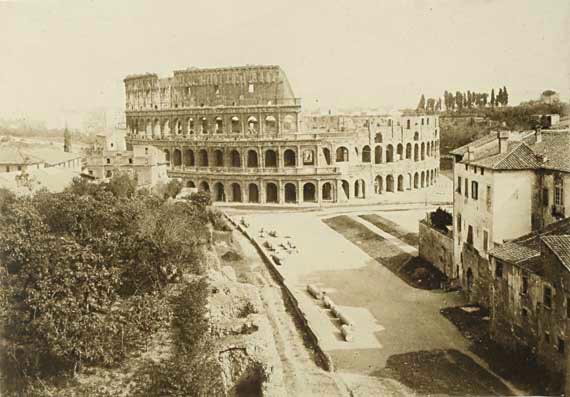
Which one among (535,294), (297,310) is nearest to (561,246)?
(535,294)

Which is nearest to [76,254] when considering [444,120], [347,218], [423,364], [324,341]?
[324,341]

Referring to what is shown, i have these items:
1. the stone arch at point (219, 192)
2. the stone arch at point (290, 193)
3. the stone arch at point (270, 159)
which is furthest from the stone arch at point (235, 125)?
the stone arch at point (290, 193)

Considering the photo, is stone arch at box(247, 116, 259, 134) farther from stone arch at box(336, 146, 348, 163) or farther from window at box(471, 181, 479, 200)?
window at box(471, 181, 479, 200)

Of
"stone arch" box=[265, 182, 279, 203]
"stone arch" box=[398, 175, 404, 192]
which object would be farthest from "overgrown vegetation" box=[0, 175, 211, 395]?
"stone arch" box=[398, 175, 404, 192]

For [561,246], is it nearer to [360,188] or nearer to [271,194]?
[360,188]

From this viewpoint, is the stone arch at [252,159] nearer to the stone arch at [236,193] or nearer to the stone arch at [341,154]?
the stone arch at [236,193]
